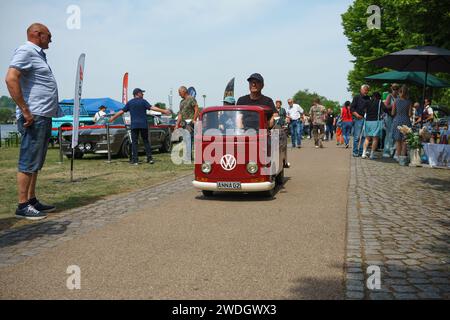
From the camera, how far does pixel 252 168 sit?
24.3 ft

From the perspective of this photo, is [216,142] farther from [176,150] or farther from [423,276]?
[176,150]

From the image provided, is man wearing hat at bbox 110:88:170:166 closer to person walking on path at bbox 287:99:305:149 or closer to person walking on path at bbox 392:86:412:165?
person walking on path at bbox 392:86:412:165

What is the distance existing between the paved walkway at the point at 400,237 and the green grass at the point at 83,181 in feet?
13.3

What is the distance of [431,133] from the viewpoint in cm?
1233

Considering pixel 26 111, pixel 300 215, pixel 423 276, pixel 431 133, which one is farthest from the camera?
pixel 431 133

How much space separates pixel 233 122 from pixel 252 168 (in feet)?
2.73

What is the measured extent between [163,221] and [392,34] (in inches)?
1455

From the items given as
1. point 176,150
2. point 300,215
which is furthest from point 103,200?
point 176,150

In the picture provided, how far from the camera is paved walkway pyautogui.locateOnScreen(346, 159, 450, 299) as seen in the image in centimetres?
358

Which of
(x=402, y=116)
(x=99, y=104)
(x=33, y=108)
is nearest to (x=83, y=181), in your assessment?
(x=33, y=108)

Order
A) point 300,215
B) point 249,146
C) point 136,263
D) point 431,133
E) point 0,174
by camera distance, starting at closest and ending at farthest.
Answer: point 136,263
point 300,215
point 249,146
point 0,174
point 431,133

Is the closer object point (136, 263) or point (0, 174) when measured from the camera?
point (136, 263)

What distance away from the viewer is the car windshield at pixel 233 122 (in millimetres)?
7609
